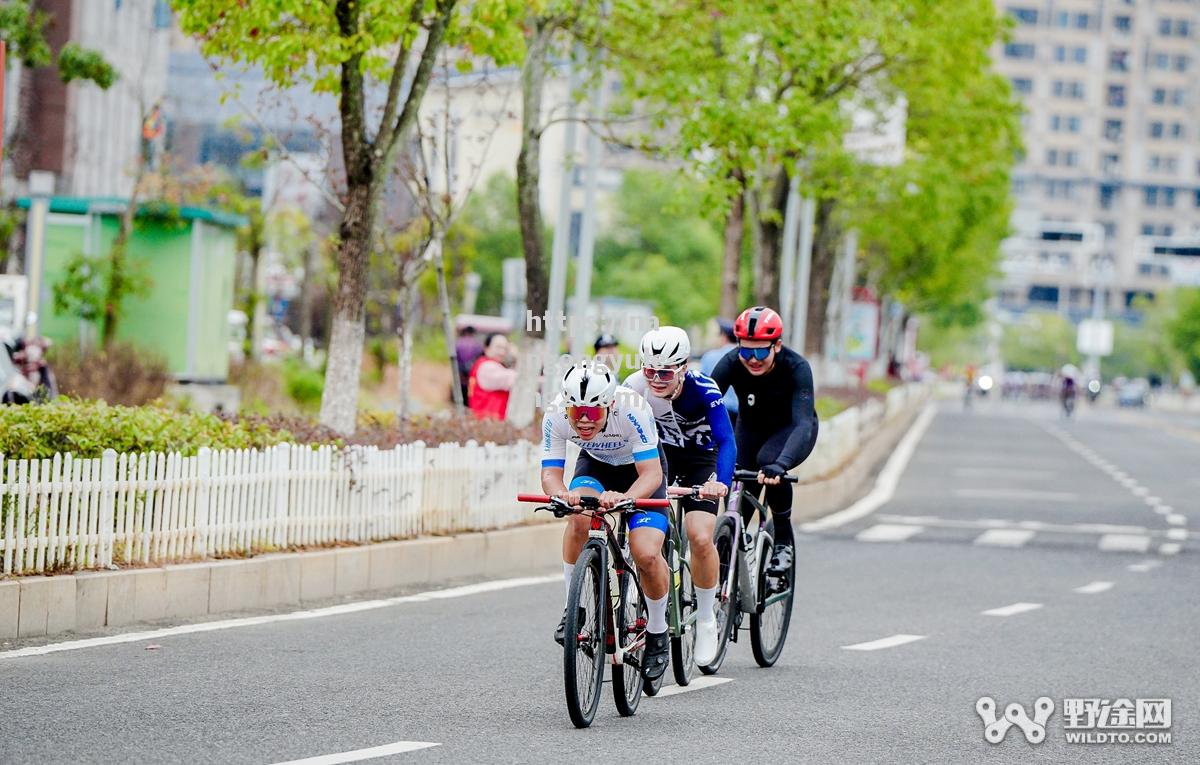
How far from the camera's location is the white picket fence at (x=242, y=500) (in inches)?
436

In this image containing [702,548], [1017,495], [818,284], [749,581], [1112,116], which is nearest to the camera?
[702,548]

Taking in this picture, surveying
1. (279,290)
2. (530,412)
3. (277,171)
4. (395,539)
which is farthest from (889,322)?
(395,539)

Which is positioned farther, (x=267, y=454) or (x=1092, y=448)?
(x=1092, y=448)

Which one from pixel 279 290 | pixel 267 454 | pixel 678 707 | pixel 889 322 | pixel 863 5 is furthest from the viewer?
pixel 889 322

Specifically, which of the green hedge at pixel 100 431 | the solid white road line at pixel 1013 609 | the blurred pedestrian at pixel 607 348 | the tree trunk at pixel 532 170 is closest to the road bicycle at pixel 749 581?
the solid white road line at pixel 1013 609

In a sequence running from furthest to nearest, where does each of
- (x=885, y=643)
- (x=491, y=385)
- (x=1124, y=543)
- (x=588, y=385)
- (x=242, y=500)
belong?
(x=1124, y=543)
(x=491, y=385)
(x=242, y=500)
(x=885, y=643)
(x=588, y=385)

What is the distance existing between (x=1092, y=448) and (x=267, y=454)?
1456 inches

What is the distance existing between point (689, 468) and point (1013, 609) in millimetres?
5590

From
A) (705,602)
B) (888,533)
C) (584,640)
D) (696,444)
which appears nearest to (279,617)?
(705,602)

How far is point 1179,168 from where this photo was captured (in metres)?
177

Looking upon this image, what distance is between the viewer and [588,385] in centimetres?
859

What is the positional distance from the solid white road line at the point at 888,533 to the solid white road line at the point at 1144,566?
254 centimetres

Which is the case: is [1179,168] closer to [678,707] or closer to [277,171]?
[277,171]

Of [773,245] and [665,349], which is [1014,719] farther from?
[773,245]
